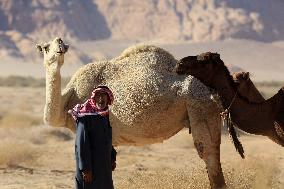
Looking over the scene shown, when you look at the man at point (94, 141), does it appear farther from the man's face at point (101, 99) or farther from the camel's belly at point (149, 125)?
the camel's belly at point (149, 125)

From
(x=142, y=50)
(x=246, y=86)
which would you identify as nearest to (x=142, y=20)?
(x=142, y=50)

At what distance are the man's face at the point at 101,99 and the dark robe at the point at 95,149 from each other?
0.10 m

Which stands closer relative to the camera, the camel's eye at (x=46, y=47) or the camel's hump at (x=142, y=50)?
the camel's eye at (x=46, y=47)

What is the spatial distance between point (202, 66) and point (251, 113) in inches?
32.3

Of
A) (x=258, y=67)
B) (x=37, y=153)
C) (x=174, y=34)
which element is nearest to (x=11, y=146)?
(x=37, y=153)

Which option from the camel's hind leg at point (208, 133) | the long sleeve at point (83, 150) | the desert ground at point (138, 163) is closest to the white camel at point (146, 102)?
the camel's hind leg at point (208, 133)

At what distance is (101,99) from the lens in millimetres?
6117

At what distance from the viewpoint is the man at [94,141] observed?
6086mm

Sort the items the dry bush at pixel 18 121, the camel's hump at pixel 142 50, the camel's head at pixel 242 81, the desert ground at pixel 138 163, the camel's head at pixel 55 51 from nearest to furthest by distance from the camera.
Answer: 1. the camel's head at pixel 55 51
2. the camel's head at pixel 242 81
3. the camel's hump at pixel 142 50
4. the desert ground at pixel 138 163
5. the dry bush at pixel 18 121

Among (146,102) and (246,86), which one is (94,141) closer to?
(146,102)

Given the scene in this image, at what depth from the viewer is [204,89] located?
26.4ft

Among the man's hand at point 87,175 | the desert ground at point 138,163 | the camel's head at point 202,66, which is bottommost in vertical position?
the desert ground at point 138,163

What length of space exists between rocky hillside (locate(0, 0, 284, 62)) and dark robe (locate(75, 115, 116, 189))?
309 feet

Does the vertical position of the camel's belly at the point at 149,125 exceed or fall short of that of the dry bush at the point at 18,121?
it exceeds it
